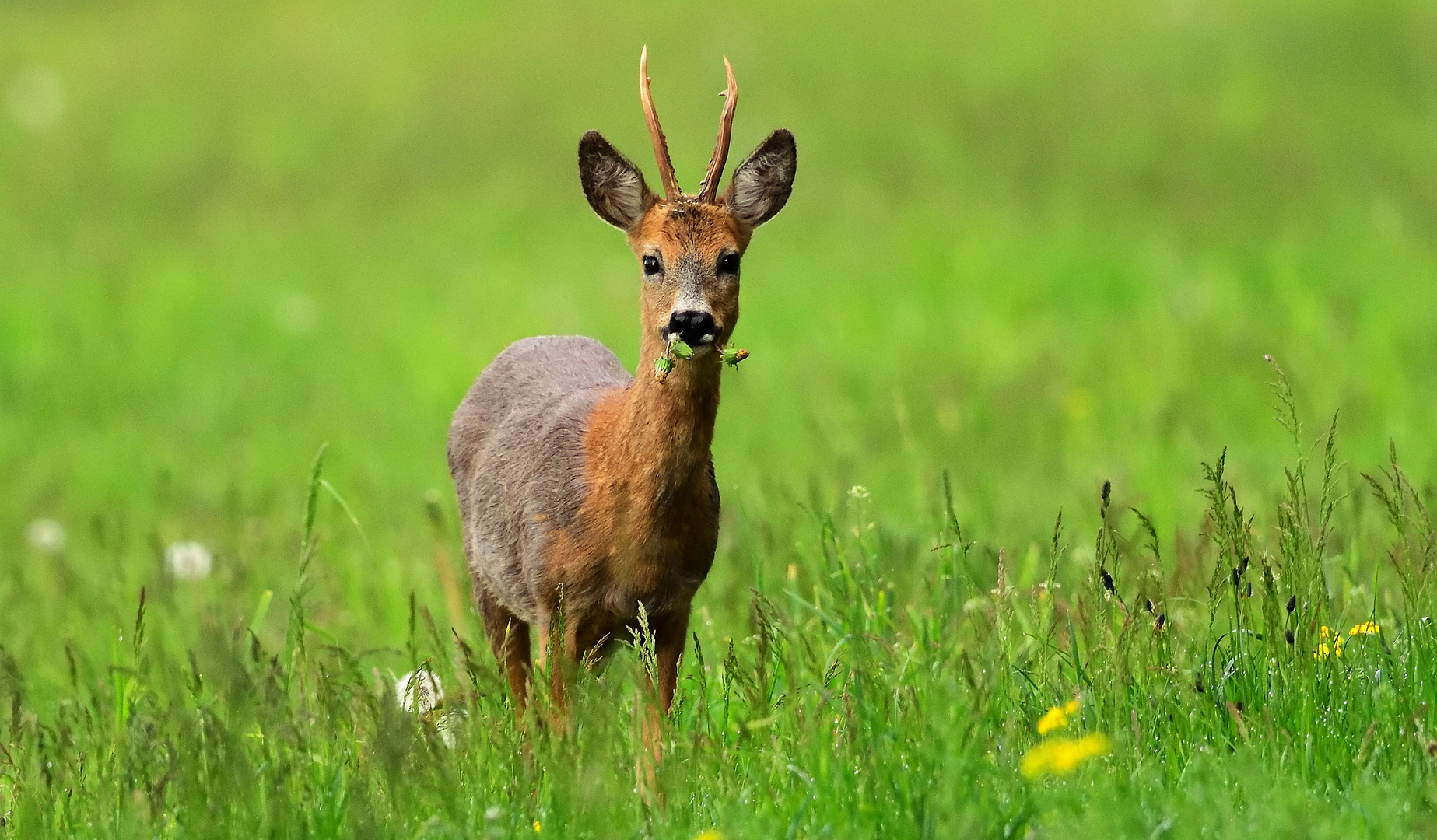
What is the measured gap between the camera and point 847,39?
51.1 feet

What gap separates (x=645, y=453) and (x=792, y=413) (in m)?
6.06

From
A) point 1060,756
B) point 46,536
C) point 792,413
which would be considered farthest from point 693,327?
point 792,413

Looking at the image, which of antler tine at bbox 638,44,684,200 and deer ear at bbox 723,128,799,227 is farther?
deer ear at bbox 723,128,799,227

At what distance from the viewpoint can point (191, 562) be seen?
7949 millimetres

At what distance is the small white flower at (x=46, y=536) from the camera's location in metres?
8.45

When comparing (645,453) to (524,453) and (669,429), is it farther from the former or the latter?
(524,453)

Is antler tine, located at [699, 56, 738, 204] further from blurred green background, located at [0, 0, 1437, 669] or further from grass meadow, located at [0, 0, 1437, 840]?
blurred green background, located at [0, 0, 1437, 669]

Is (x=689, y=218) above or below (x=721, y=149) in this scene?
below

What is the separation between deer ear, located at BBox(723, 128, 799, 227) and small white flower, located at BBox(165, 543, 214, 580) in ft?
11.7

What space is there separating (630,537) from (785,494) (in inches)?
36.7

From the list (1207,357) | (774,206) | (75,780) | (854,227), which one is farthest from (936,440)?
(75,780)

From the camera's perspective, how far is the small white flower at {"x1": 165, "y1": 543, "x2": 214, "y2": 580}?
302 inches

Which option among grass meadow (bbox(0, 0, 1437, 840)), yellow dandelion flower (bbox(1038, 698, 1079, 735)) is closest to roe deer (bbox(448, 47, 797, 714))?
grass meadow (bbox(0, 0, 1437, 840))

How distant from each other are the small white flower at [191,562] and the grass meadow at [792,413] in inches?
1.8
